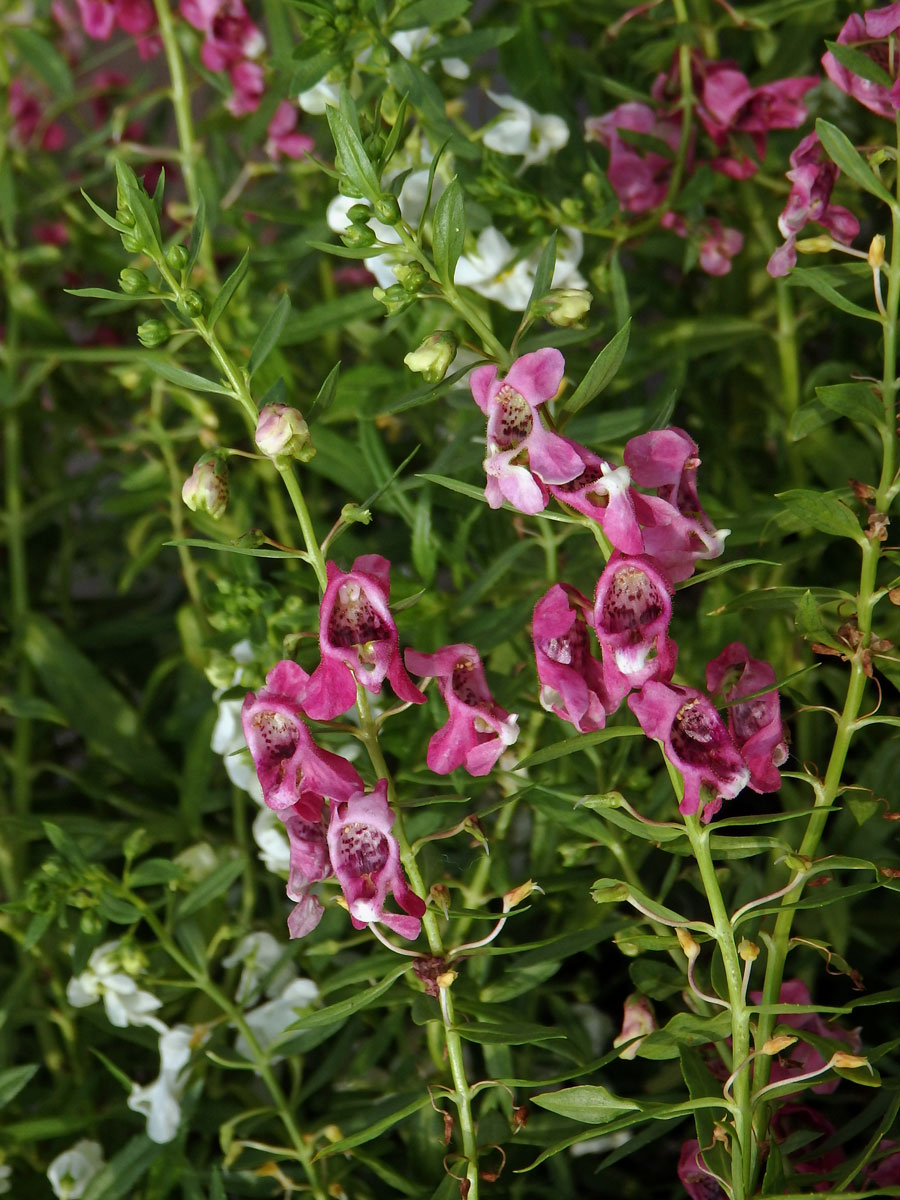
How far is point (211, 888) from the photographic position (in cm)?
68

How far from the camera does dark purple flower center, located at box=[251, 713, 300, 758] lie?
1.57 ft

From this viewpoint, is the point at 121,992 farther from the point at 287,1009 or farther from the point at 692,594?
the point at 692,594

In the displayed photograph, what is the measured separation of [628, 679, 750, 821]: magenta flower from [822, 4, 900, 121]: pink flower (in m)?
0.26

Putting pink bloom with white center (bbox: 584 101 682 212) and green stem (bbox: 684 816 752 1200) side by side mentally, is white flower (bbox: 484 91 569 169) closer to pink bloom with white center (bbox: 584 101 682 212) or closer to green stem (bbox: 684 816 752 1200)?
pink bloom with white center (bbox: 584 101 682 212)

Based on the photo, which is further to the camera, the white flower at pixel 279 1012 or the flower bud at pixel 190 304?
the white flower at pixel 279 1012

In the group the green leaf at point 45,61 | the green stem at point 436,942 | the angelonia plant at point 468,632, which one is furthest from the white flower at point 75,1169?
the green leaf at point 45,61

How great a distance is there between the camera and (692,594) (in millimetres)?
958

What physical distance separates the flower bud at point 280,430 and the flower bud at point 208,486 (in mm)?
33

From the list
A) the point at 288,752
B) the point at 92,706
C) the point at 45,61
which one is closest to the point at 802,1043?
the point at 288,752

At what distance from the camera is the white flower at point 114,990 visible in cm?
65

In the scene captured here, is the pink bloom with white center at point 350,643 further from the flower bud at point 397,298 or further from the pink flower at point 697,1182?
the pink flower at point 697,1182

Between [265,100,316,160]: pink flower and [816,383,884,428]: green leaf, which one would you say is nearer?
[816,383,884,428]: green leaf

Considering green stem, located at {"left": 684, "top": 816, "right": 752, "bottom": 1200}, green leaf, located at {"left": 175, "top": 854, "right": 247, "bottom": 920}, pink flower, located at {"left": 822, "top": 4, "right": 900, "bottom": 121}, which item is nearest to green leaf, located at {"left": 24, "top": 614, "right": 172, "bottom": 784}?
green leaf, located at {"left": 175, "top": 854, "right": 247, "bottom": 920}

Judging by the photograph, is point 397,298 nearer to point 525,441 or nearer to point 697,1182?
point 525,441
